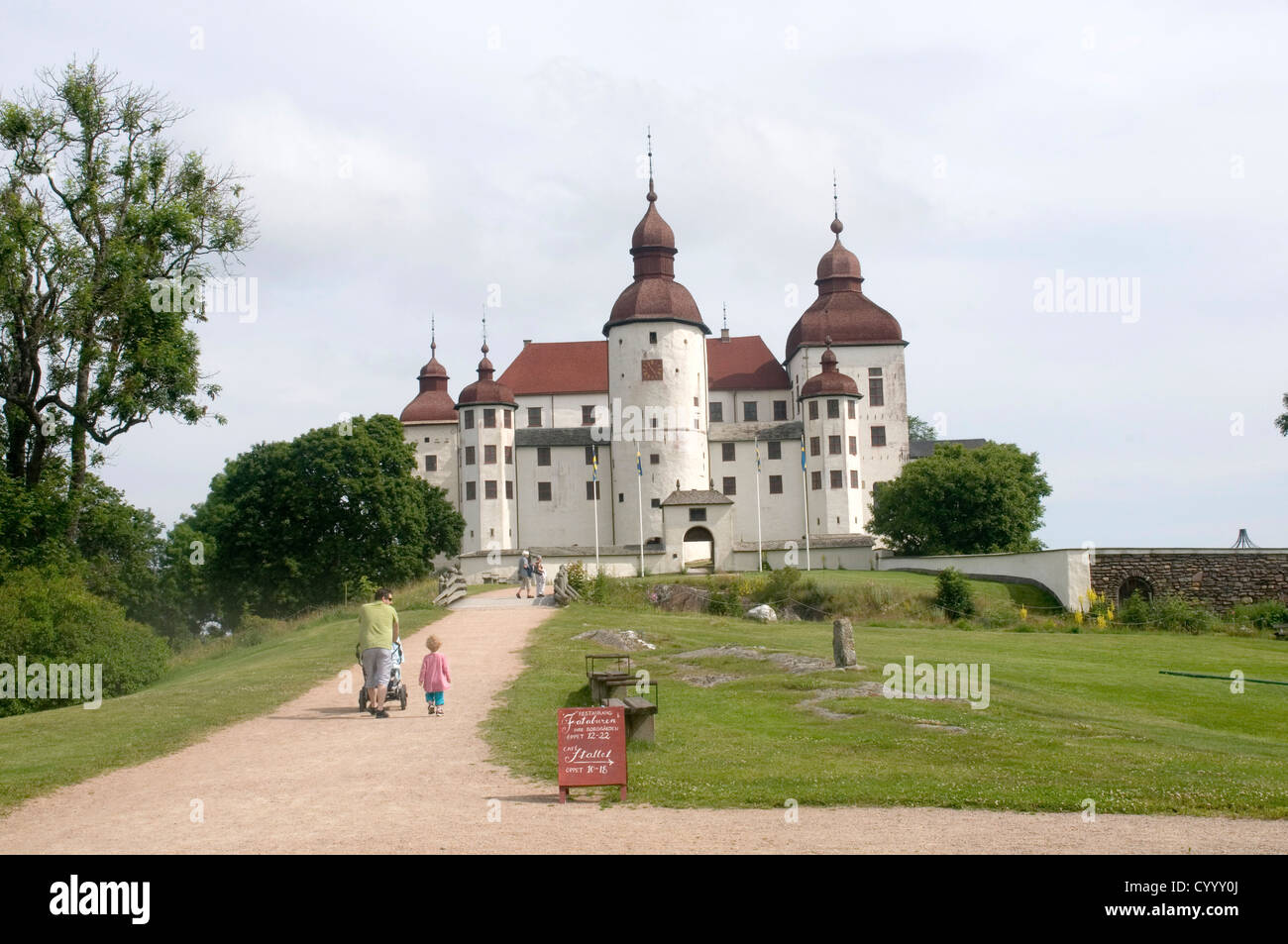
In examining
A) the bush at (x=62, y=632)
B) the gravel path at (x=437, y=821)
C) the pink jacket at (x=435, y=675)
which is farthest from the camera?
the bush at (x=62, y=632)

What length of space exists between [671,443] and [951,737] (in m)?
51.9

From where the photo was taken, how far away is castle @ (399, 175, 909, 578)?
67.6 metres

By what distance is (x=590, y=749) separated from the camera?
12.7 m

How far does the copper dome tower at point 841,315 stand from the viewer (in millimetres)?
74188

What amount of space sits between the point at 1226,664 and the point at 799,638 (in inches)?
368

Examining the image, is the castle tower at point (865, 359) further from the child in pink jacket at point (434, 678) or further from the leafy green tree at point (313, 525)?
the child in pink jacket at point (434, 678)

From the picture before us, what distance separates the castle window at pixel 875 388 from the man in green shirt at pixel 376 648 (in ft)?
188

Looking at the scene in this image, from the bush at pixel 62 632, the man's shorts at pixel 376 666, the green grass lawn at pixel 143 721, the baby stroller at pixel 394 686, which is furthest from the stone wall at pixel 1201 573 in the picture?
the man's shorts at pixel 376 666

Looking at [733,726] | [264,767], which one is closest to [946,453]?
[733,726]

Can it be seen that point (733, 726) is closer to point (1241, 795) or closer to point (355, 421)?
point (1241, 795)

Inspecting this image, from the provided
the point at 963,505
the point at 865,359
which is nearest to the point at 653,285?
the point at 865,359

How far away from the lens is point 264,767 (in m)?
14.6

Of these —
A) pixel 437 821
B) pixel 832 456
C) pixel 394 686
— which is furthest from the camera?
pixel 832 456

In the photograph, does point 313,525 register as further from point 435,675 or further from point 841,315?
point 435,675
